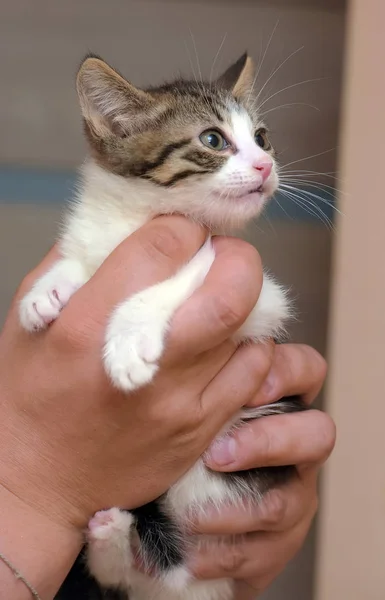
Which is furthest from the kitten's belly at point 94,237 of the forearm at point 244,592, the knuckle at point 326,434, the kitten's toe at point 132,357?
the forearm at point 244,592

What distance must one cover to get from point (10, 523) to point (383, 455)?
691 mm

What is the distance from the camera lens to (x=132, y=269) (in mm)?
799

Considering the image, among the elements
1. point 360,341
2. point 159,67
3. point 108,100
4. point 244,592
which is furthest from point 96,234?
point 159,67

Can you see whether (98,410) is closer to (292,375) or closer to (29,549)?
(29,549)

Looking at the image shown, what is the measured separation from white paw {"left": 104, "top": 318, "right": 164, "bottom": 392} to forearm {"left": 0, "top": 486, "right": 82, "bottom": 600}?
0.75ft

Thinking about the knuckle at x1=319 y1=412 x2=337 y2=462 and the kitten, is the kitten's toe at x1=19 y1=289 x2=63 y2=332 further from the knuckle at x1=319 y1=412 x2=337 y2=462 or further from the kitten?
the knuckle at x1=319 y1=412 x2=337 y2=462

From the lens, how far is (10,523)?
750 millimetres

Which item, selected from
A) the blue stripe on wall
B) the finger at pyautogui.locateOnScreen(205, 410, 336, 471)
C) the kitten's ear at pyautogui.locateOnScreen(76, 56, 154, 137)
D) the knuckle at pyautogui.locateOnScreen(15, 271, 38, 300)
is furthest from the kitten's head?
the blue stripe on wall

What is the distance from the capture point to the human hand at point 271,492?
88 centimetres

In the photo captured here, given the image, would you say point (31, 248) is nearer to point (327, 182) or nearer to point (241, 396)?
point (327, 182)

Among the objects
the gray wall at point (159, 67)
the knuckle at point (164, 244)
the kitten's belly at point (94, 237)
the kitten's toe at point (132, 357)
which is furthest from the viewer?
the gray wall at point (159, 67)

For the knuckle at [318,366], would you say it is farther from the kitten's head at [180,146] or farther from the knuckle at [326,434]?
the kitten's head at [180,146]

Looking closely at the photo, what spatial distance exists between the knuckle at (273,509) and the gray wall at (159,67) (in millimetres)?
727

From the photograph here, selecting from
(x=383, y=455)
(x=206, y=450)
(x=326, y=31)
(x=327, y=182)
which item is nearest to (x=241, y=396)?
(x=206, y=450)
